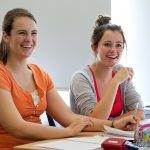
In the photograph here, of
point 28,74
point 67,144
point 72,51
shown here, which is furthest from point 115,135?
point 72,51

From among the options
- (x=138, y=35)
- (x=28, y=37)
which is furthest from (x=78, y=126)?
(x=138, y=35)

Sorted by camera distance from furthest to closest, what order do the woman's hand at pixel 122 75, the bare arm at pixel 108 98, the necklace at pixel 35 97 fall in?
the woman's hand at pixel 122 75, the bare arm at pixel 108 98, the necklace at pixel 35 97

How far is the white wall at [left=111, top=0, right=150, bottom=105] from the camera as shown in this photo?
3.09 meters

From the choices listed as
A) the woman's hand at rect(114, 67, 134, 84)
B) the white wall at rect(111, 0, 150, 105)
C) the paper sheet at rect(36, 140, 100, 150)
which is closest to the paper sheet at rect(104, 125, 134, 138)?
the paper sheet at rect(36, 140, 100, 150)

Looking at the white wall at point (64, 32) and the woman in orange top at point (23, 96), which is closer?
the woman in orange top at point (23, 96)

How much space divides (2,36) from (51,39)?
1.38 meters

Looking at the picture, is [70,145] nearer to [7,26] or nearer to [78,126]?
[78,126]

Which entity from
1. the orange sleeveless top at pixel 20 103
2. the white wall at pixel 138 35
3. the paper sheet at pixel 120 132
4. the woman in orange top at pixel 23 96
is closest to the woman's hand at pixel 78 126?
the woman in orange top at pixel 23 96

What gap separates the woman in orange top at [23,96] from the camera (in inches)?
65.4

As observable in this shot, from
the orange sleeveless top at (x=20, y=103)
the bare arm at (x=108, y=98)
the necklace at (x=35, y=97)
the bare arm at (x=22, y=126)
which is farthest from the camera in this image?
the bare arm at (x=108, y=98)

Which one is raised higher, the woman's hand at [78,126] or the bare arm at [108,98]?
the bare arm at [108,98]

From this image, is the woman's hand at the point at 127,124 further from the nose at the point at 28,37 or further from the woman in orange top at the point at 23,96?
the nose at the point at 28,37

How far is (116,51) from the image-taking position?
2.24m

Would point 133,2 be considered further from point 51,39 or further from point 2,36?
point 2,36
